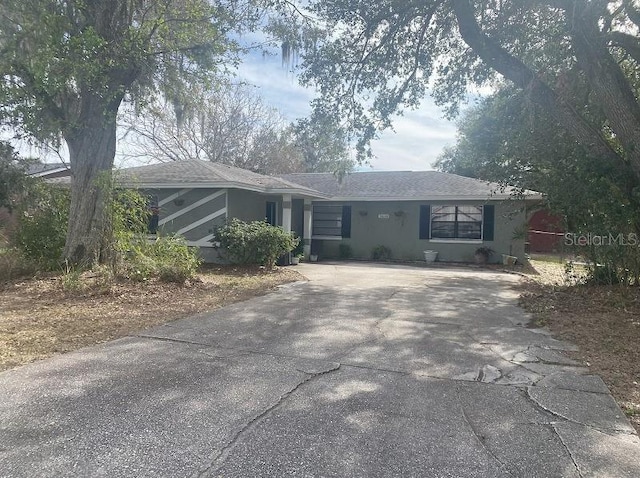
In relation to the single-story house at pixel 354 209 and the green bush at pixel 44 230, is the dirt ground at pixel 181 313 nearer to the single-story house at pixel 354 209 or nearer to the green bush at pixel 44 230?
the green bush at pixel 44 230

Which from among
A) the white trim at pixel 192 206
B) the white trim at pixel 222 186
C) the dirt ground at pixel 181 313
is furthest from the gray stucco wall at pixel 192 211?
the dirt ground at pixel 181 313

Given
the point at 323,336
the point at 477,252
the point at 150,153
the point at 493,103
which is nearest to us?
the point at 323,336

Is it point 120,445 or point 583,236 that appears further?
point 583,236

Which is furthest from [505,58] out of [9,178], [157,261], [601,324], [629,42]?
[9,178]

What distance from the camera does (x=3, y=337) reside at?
5.09 m

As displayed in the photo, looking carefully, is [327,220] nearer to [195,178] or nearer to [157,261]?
[195,178]

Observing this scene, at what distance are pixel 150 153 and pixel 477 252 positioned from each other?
22.5 meters

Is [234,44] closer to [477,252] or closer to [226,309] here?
[226,309]

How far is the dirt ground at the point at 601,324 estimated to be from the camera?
164 inches

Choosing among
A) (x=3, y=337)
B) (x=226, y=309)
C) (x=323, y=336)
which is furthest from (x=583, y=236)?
(x=3, y=337)

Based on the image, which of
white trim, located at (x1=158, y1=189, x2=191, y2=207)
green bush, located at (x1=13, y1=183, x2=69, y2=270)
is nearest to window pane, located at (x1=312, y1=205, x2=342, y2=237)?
white trim, located at (x1=158, y1=189, x2=191, y2=207)

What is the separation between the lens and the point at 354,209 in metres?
17.9

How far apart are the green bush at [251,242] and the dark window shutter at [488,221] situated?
26.1 feet

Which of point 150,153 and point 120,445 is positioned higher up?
point 150,153
